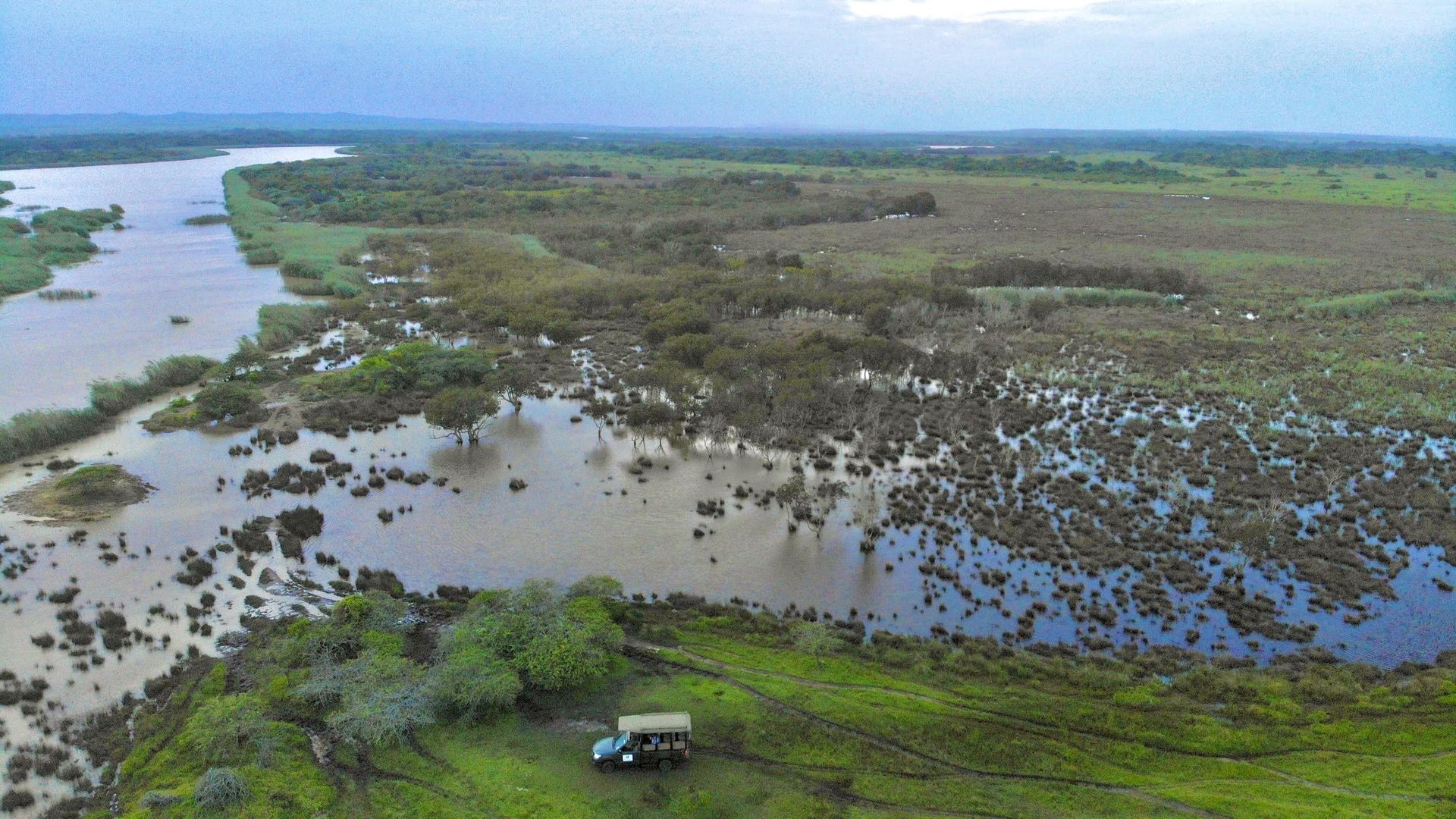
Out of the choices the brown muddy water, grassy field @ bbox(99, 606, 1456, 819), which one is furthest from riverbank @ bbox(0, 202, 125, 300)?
grassy field @ bbox(99, 606, 1456, 819)

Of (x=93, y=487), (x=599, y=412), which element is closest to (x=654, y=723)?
(x=599, y=412)

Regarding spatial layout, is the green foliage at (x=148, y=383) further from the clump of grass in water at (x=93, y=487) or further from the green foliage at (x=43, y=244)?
the green foliage at (x=43, y=244)

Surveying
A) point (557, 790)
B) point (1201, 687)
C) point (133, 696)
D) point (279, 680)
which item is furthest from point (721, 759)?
point (133, 696)

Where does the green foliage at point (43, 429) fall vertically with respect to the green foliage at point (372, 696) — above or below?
above

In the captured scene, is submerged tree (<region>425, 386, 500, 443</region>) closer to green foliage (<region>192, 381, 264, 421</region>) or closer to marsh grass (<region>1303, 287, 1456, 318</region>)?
green foliage (<region>192, 381, 264, 421</region>)

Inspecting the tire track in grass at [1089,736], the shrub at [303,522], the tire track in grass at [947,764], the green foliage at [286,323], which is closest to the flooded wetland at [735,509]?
the shrub at [303,522]

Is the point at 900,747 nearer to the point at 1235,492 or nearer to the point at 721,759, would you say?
the point at 721,759
